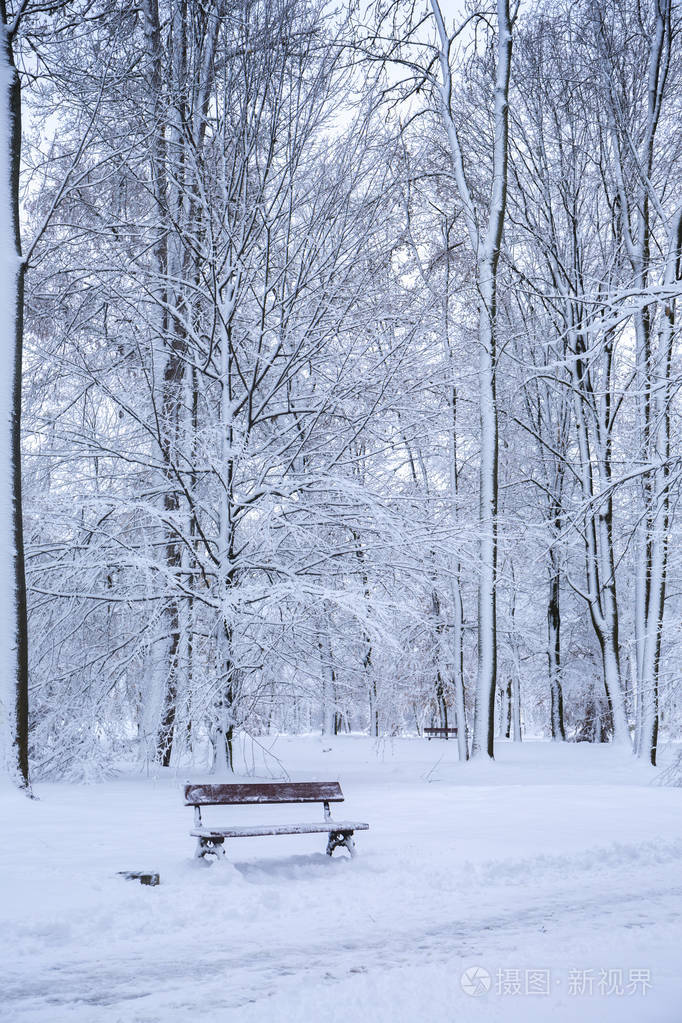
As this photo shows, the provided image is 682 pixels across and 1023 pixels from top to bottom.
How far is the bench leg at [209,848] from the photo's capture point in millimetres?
6214

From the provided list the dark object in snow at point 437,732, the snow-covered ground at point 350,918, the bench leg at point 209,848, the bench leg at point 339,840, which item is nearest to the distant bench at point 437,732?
the dark object in snow at point 437,732

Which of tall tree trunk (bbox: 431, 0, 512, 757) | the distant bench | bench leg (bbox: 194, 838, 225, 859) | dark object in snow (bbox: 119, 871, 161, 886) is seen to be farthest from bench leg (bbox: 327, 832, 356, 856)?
the distant bench

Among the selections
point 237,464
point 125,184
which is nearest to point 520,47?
point 125,184

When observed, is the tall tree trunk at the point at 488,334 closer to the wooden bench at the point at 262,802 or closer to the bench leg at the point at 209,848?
the wooden bench at the point at 262,802

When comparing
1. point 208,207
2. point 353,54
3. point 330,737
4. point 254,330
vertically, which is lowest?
point 330,737

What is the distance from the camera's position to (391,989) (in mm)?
3949

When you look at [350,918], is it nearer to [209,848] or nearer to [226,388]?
[209,848]

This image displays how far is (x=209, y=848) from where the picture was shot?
6.25 m

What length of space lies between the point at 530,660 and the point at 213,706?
21.6 m

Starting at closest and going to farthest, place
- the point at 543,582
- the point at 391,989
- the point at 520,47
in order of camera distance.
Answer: the point at 391,989 → the point at 520,47 → the point at 543,582

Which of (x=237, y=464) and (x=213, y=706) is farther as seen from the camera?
(x=237, y=464)

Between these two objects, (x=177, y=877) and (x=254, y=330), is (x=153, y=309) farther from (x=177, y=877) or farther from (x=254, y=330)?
(x=177, y=877)

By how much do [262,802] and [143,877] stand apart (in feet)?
4.29

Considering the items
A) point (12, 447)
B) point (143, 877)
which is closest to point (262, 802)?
point (143, 877)
